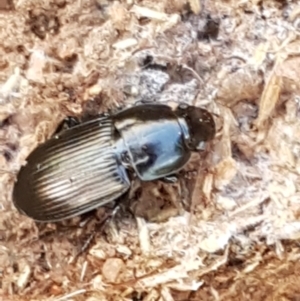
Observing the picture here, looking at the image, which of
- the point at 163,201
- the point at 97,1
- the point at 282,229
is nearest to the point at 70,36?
the point at 97,1

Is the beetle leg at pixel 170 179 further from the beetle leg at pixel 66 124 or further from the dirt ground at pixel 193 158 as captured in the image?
the beetle leg at pixel 66 124

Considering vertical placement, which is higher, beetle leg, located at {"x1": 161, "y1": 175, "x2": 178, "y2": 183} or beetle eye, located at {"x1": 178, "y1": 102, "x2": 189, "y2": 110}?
beetle eye, located at {"x1": 178, "y1": 102, "x2": 189, "y2": 110}

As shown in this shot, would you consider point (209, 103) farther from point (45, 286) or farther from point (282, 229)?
point (45, 286)

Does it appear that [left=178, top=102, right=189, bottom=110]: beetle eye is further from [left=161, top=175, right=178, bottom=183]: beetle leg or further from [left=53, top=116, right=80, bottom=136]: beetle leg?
[left=53, top=116, right=80, bottom=136]: beetle leg

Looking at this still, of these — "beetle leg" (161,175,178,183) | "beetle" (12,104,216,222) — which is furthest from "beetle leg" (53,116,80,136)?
"beetle leg" (161,175,178,183)

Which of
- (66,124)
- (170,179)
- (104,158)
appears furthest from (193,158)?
(66,124)

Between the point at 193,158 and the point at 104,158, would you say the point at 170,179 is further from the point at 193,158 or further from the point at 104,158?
the point at 104,158

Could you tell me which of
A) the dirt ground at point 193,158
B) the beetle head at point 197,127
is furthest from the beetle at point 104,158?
the dirt ground at point 193,158
